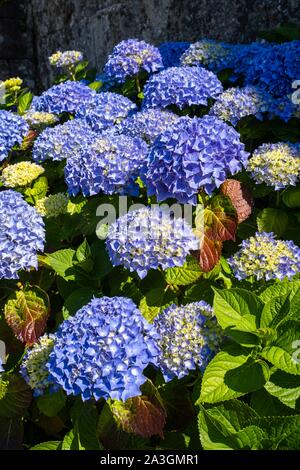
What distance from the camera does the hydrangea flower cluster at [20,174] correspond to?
2.62 metres

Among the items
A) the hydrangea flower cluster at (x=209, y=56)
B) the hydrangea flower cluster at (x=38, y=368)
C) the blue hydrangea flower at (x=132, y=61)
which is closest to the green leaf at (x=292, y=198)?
the hydrangea flower cluster at (x=38, y=368)

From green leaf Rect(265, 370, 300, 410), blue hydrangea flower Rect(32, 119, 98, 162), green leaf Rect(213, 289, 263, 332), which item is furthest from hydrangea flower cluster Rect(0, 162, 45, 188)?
green leaf Rect(265, 370, 300, 410)

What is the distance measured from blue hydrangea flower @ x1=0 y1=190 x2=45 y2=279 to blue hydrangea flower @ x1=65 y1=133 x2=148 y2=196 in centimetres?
26

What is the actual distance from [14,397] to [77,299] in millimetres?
411

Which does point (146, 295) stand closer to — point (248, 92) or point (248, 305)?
point (248, 305)

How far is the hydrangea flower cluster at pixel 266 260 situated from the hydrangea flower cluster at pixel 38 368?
69 centimetres

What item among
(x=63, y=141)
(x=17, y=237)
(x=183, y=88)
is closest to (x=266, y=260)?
(x=17, y=237)

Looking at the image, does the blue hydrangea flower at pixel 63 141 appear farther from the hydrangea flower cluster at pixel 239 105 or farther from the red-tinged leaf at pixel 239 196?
the red-tinged leaf at pixel 239 196

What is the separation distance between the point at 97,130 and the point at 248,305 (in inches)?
60.1

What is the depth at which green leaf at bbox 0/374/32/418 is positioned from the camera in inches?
77.1

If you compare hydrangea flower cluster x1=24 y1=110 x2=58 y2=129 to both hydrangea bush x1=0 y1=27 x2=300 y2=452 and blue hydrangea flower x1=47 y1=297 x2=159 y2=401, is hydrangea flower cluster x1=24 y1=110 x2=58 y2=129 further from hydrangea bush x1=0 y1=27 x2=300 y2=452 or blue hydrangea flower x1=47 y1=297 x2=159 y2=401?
blue hydrangea flower x1=47 y1=297 x2=159 y2=401

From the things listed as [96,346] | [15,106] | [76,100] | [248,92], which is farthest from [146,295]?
[15,106]

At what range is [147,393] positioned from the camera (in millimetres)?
1673

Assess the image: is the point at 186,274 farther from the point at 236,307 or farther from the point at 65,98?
the point at 65,98
